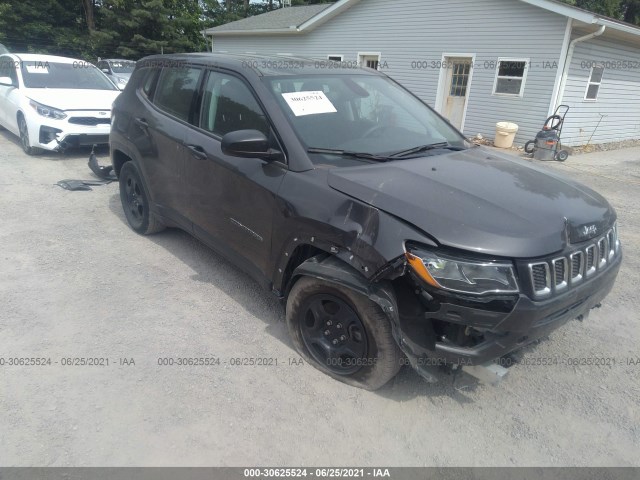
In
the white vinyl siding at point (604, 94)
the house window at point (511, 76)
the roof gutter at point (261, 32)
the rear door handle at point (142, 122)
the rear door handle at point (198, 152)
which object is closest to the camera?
the rear door handle at point (198, 152)

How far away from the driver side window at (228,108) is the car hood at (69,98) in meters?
5.51

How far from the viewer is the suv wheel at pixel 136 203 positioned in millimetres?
4609

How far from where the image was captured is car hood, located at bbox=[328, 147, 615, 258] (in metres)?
2.22

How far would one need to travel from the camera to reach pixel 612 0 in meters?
26.4

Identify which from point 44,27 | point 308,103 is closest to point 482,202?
point 308,103

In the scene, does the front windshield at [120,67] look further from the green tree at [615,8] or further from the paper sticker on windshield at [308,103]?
the green tree at [615,8]

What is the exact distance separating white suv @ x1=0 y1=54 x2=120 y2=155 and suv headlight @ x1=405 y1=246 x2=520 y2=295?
7.53 meters

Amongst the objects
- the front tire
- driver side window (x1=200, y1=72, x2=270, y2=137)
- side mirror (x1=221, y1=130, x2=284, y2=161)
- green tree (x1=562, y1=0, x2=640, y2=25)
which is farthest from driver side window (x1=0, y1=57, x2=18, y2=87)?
green tree (x1=562, y1=0, x2=640, y2=25)

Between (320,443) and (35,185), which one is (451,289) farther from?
(35,185)

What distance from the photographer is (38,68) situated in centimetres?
874

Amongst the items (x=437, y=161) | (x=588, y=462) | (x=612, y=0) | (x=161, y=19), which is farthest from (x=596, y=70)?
(x=161, y=19)

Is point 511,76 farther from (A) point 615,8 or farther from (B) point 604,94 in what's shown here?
(A) point 615,8

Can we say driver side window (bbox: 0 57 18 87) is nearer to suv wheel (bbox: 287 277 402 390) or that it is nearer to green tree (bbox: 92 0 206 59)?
suv wheel (bbox: 287 277 402 390)

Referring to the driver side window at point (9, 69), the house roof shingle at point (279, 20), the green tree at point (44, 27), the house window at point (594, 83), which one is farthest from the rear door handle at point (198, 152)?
the green tree at point (44, 27)
